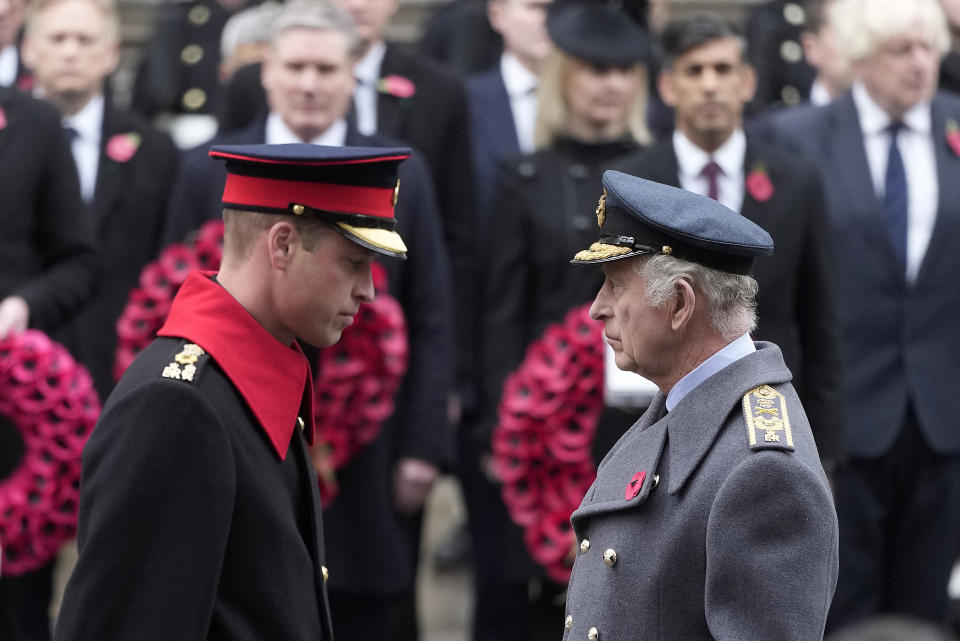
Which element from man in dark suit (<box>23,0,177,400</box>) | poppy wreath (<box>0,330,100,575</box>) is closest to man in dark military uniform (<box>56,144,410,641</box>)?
poppy wreath (<box>0,330,100,575</box>)

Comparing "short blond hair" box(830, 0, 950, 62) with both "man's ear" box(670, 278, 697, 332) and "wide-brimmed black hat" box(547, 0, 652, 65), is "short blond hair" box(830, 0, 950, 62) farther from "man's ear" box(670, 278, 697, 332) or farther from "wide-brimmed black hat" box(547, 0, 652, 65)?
"man's ear" box(670, 278, 697, 332)

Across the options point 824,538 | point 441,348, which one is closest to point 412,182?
point 441,348

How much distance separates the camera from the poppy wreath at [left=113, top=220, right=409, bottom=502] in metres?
5.57

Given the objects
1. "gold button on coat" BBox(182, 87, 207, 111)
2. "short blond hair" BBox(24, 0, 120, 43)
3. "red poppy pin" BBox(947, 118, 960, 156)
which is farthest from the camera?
"gold button on coat" BBox(182, 87, 207, 111)

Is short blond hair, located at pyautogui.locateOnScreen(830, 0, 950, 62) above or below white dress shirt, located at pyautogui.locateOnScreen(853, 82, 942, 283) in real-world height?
above

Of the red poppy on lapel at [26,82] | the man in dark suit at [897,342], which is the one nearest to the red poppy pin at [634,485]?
the man in dark suit at [897,342]

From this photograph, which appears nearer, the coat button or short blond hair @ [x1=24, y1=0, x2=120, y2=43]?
the coat button

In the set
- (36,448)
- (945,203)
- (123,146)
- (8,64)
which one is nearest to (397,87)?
(123,146)

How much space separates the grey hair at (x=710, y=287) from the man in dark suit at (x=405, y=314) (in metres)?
2.82

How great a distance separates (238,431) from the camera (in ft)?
10.7

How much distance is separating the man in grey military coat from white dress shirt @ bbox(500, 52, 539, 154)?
4.03 meters

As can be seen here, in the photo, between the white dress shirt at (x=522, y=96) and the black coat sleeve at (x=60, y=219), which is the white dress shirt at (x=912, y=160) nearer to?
the white dress shirt at (x=522, y=96)

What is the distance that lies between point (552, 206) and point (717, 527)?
3497mm

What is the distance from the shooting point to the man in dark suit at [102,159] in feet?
22.4
